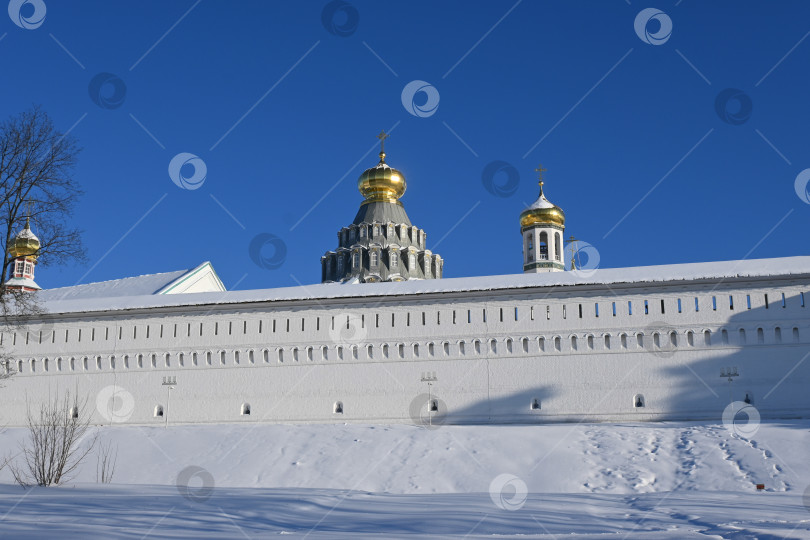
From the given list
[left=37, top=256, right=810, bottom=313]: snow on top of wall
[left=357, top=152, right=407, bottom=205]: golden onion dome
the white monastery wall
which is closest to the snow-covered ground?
the white monastery wall

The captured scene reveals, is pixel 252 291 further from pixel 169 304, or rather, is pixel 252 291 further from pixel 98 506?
pixel 98 506

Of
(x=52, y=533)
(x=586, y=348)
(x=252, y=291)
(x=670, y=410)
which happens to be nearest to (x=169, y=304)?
(x=252, y=291)

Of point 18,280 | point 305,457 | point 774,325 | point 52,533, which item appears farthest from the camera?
point 18,280

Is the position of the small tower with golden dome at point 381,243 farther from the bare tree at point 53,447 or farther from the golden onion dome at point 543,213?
the bare tree at point 53,447

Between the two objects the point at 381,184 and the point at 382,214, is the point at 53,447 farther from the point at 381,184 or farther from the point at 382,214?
the point at 381,184

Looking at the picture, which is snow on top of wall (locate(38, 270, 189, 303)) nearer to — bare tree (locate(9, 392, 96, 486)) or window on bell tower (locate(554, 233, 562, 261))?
bare tree (locate(9, 392, 96, 486))

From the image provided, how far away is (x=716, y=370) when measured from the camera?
84.3 feet

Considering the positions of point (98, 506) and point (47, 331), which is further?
point (47, 331)

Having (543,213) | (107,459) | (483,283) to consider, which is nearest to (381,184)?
(543,213)

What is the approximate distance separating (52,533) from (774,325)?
21.9 m

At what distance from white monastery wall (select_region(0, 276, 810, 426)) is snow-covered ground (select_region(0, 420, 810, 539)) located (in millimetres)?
2395

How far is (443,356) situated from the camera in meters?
27.7

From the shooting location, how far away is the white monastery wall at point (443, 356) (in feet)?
84.5

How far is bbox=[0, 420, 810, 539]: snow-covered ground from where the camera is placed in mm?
9414
